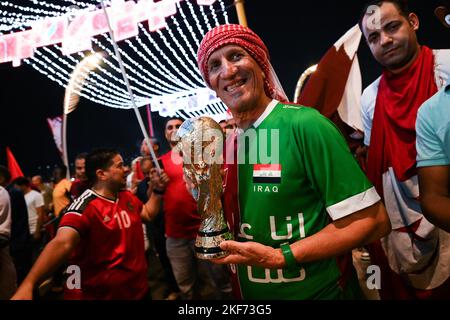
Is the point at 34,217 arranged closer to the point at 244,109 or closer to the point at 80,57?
the point at 80,57

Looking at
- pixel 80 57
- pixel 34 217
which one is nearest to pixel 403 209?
pixel 34 217

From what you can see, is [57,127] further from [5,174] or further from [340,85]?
[340,85]

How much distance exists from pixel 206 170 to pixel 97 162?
70.4 inches

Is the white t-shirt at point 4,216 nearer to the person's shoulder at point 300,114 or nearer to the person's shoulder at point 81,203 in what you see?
the person's shoulder at point 81,203

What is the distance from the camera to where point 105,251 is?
2199mm

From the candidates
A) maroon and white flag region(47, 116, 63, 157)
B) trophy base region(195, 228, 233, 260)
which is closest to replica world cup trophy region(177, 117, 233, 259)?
trophy base region(195, 228, 233, 260)

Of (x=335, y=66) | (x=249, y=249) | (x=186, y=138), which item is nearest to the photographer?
(x=249, y=249)

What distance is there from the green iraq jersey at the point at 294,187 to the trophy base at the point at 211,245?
0.53 ft

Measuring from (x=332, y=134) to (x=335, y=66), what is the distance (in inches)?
60.6

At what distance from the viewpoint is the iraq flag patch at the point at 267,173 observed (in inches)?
42.0

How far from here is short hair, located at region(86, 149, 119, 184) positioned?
251cm

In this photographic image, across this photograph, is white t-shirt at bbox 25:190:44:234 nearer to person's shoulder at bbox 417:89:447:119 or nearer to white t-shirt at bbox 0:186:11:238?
white t-shirt at bbox 0:186:11:238

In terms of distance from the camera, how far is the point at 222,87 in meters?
1.12

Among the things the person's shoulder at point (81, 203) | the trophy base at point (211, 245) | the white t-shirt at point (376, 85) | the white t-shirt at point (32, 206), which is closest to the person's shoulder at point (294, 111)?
the trophy base at point (211, 245)
